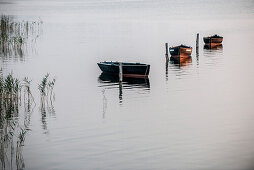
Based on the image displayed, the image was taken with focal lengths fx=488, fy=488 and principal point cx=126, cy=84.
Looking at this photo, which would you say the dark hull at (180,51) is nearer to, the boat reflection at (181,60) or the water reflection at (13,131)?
the boat reflection at (181,60)

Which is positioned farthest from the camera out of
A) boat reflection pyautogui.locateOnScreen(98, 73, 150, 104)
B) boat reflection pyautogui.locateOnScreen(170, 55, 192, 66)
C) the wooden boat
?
the wooden boat

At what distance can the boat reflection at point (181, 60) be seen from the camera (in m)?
30.1

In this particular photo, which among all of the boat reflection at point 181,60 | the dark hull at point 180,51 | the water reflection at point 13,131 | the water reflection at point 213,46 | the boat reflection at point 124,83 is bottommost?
the water reflection at point 13,131

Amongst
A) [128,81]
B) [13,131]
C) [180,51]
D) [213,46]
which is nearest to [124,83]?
[128,81]

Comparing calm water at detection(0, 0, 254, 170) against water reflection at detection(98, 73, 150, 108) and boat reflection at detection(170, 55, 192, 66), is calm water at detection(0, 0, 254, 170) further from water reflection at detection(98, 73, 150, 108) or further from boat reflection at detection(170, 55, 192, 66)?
boat reflection at detection(170, 55, 192, 66)

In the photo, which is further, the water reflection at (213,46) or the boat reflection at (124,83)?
the water reflection at (213,46)

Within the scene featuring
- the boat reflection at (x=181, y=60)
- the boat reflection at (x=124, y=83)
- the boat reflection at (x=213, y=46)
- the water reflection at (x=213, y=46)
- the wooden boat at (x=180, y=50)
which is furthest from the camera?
the boat reflection at (x=213, y=46)

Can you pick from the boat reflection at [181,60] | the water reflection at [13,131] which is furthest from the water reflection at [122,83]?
the boat reflection at [181,60]

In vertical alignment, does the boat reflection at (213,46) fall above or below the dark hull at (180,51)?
above

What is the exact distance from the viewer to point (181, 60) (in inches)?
1235

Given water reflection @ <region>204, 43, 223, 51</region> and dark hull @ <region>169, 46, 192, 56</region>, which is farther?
water reflection @ <region>204, 43, 223, 51</region>

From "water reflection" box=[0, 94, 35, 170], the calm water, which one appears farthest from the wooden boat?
"water reflection" box=[0, 94, 35, 170]

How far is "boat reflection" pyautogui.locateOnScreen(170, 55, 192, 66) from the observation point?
98.7ft

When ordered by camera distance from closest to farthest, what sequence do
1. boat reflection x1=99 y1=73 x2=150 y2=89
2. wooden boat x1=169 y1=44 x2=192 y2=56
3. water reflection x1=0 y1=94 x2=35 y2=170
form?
water reflection x1=0 y1=94 x2=35 y2=170 → boat reflection x1=99 y1=73 x2=150 y2=89 → wooden boat x1=169 y1=44 x2=192 y2=56
